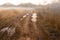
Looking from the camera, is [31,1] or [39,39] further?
[31,1]

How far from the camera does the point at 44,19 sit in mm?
2902

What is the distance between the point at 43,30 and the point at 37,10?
44 centimetres

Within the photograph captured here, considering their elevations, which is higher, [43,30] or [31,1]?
[31,1]

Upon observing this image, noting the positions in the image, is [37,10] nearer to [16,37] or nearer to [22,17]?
[22,17]

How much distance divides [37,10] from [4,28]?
2.57ft

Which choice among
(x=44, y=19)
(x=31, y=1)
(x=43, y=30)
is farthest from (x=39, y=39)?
(x=31, y=1)

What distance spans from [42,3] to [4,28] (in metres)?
0.96

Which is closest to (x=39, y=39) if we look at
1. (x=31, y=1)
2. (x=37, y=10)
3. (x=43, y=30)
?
(x=43, y=30)

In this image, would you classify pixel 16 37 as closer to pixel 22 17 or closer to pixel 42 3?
pixel 22 17

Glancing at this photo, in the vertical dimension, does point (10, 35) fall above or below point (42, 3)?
below

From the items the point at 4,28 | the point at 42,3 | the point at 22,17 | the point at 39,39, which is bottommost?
the point at 39,39

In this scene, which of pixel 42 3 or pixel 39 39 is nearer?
pixel 39 39

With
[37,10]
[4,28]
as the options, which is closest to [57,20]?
[37,10]

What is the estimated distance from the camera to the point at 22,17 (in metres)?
2.93
